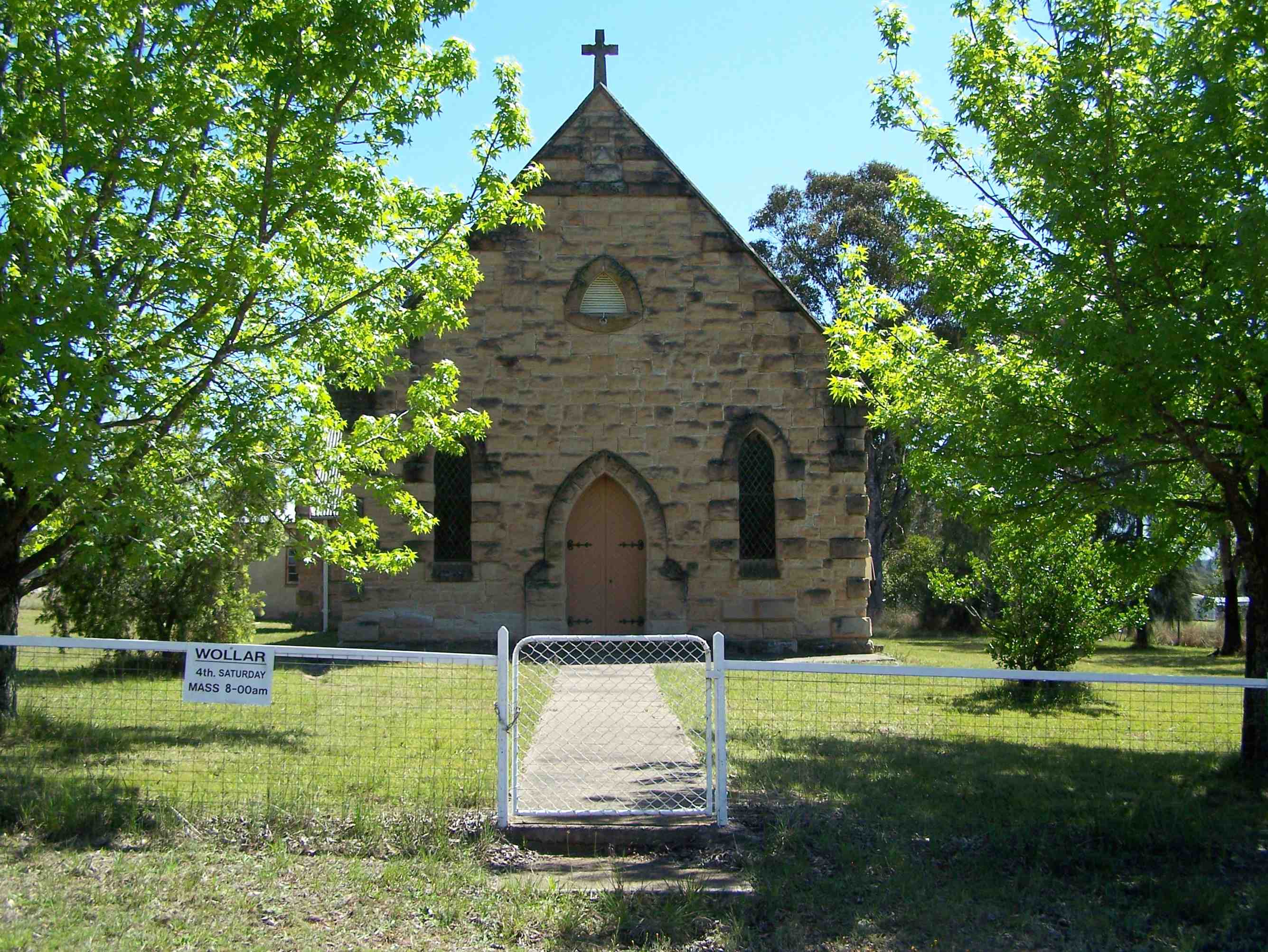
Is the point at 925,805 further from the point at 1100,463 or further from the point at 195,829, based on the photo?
the point at 195,829

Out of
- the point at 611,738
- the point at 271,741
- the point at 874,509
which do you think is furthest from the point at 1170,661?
the point at 271,741

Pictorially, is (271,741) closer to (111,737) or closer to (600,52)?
(111,737)

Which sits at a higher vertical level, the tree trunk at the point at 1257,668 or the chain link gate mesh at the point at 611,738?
the tree trunk at the point at 1257,668

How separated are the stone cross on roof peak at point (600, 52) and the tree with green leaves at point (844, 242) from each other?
2004cm

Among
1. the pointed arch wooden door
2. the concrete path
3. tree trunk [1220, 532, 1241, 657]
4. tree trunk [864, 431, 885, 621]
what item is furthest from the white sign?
tree trunk [864, 431, 885, 621]

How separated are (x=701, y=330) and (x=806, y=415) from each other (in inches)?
81.6

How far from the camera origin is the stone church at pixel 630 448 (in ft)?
55.2

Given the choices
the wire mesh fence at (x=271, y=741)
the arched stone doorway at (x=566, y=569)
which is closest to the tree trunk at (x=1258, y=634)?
the wire mesh fence at (x=271, y=741)

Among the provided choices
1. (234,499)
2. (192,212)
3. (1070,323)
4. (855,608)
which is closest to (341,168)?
(192,212)

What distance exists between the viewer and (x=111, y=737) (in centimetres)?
932

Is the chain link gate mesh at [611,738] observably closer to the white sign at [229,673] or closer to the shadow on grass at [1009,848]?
the shadow on grass at [1009,848]

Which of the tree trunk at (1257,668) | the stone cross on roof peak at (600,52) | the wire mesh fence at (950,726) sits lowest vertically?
the wire mesh fence at (950,726)

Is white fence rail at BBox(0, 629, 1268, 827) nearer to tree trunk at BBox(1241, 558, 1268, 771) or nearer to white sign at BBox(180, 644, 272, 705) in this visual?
white sign at BBox(180, 644, 272, 705)

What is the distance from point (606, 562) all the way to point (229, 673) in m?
10.3
